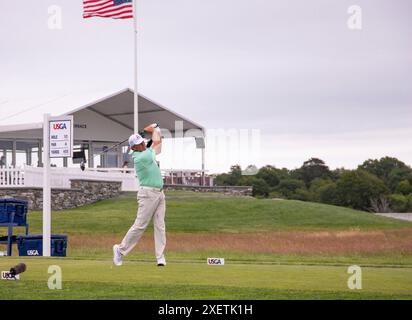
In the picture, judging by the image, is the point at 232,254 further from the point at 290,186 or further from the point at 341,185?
the point at 290,186

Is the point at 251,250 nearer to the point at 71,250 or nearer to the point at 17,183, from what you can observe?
the point at 71,250

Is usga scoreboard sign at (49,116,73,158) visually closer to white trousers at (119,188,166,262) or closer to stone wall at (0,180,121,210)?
white trousers at (119,188,166,262)

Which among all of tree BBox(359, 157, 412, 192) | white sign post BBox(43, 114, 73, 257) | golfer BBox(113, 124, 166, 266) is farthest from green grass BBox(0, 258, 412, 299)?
tree BBox(359, 157, 412, 192)

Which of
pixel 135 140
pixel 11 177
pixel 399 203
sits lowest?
pixel 399 203

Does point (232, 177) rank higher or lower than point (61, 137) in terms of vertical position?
lower

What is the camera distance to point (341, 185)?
6744 cm

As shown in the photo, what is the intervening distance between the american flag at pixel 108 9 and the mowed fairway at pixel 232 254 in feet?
26.2

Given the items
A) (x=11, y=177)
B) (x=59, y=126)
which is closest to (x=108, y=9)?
(x=11, y=177)

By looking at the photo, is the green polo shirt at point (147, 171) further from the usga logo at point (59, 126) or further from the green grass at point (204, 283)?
the usga logo at point (59, 126)

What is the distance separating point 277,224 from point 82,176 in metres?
10.4

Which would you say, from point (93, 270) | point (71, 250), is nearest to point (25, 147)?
point (71, 250)

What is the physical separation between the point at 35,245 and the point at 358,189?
48464mm

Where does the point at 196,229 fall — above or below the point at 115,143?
below
